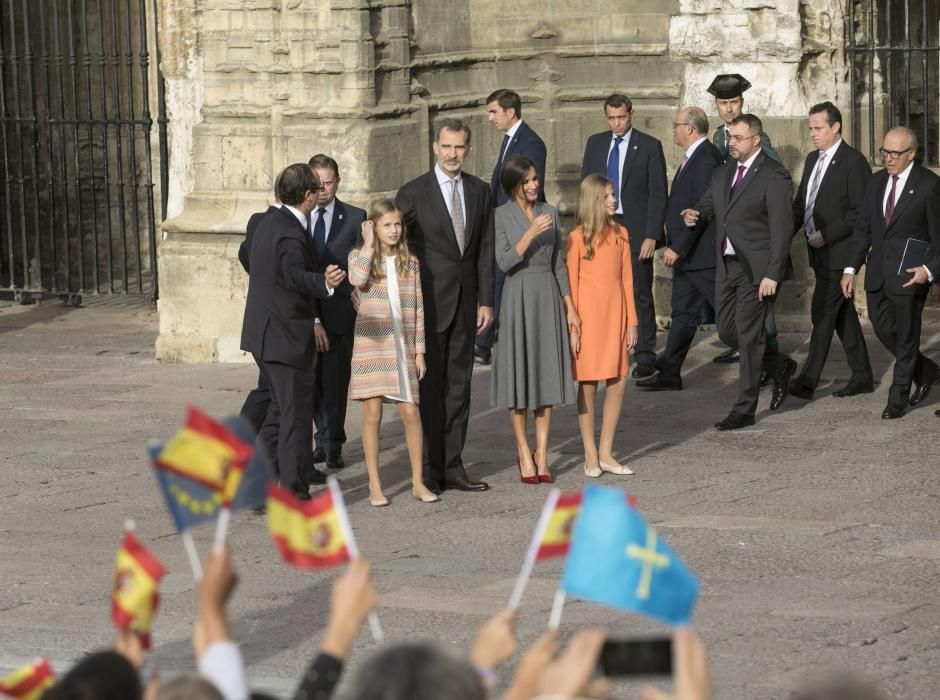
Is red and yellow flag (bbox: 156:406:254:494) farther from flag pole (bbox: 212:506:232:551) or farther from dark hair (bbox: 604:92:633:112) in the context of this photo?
dark hair (bbox: 604:92:633:112)

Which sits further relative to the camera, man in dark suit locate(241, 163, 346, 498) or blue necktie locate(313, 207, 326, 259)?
blue necktie locate(313, 207, 326, 259)

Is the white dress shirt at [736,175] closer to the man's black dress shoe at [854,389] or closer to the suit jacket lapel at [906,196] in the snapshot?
the suit jacket lapel at [906,196]

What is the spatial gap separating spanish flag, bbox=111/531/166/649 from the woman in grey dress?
5562 mm

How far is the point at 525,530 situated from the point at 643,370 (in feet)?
12.8

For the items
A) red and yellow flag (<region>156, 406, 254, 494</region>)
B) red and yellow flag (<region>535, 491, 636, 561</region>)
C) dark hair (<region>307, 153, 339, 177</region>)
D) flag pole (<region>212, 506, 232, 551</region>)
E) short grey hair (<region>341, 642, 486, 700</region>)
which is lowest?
red and yellow flag (<region>535, 491, 636, 561</region>)

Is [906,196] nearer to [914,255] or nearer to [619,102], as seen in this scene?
[914,255]

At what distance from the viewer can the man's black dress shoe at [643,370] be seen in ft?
40.3

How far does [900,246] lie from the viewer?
428 inches

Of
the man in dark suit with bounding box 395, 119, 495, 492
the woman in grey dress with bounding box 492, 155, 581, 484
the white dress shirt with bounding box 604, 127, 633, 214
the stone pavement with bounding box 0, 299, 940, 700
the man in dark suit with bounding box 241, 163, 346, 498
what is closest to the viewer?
the stone pavement with bounding box 0, 299, 940, 700

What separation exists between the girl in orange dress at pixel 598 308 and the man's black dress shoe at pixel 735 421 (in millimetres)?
1151

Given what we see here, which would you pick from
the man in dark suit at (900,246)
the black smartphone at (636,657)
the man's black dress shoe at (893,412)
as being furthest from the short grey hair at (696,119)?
the black smartphone at (636,657)

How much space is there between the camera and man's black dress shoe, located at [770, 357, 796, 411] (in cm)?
1130

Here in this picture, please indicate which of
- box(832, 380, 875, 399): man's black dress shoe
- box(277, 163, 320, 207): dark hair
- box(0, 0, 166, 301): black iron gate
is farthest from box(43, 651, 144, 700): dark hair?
box(0, 0, 166, 301): black iron gate

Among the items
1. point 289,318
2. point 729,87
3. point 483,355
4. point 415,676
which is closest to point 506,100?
point 729,87
